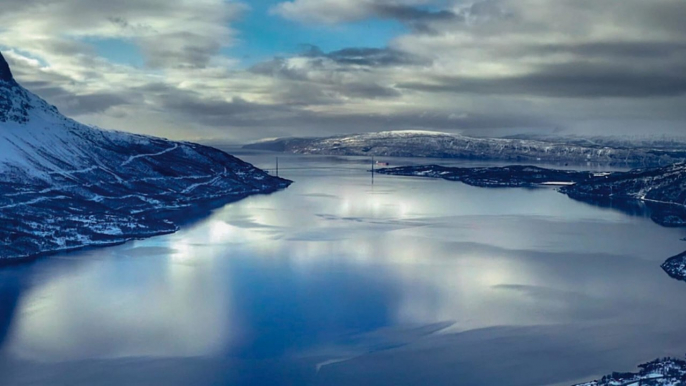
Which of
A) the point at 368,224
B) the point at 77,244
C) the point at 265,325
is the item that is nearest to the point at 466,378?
the point at 265,325

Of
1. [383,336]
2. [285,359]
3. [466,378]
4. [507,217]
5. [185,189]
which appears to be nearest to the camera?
[466,378]

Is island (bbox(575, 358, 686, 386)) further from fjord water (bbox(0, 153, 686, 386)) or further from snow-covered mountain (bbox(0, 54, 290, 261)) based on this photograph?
snow-covered mountain (bbox(0, 54, 290, 261))

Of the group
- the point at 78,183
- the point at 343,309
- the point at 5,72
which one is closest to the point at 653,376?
the point at 343,309

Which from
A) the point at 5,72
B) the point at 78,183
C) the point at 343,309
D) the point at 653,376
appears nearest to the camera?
the point at 653,376

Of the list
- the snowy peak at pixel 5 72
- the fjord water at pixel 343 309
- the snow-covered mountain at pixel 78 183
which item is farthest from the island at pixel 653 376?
the snowy peak at pixel 5 72

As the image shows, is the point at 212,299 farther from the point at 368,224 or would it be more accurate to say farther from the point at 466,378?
the point at 368,224

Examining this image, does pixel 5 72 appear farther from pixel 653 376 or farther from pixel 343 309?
pixel 653 376

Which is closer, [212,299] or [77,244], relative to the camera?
[212,299]

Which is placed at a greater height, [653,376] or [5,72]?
[5,72]
